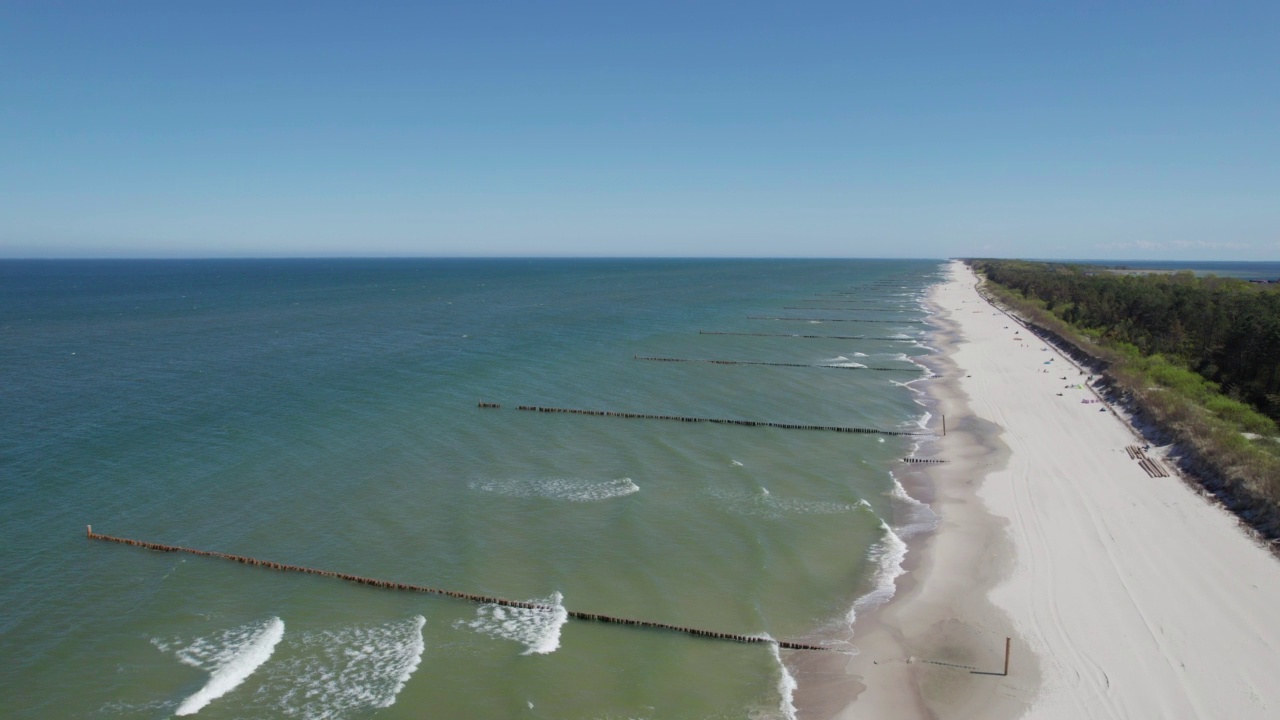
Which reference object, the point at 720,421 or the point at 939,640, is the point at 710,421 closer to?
the point at 720,421

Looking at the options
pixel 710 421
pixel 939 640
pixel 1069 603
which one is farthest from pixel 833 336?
pixel 939 640

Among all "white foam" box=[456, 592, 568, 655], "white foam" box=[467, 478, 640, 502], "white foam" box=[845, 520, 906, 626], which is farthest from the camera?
"white foam" box=[467, 478, 640, 502]

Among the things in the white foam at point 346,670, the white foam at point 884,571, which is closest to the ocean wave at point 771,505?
the white foam at point 884,571

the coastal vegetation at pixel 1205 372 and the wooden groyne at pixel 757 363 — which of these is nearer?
the coastal vegetation at pixel 1205 372

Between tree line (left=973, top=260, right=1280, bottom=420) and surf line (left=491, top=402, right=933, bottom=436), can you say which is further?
surf line (left=491, top=402, right=933, bottom=436)

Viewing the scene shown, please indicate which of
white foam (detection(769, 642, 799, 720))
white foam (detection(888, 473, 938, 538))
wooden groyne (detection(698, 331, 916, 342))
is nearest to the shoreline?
white foam (detection(769, 642, 799, 720))

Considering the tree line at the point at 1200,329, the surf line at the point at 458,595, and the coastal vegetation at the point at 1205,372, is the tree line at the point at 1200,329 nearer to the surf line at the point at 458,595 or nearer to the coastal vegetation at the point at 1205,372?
the coastal vegetation at the point at 1205,372

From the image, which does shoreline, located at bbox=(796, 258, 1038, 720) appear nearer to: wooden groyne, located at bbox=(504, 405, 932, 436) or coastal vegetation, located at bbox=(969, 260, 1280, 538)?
wooden groyne, located at bbox=(504, 405, 932, 436)
